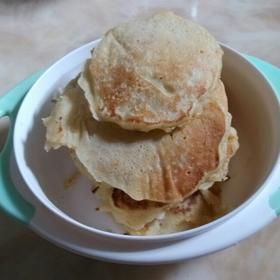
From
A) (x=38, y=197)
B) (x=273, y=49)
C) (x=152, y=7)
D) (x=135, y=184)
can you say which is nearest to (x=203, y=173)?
Result: (x=135, y=184)

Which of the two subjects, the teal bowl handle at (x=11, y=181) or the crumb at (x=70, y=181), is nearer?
the teal bowl handle at (x=11, y=181)

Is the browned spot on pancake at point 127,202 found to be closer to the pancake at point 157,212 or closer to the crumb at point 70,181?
the pancake at point 157,212

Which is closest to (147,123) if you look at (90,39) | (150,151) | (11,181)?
(150,151)

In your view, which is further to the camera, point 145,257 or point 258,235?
point 258,235

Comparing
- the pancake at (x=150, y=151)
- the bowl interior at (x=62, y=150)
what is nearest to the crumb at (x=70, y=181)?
the bowl interior at (x=62, y=150)

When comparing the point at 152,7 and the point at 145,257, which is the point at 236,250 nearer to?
the point at 145,257
